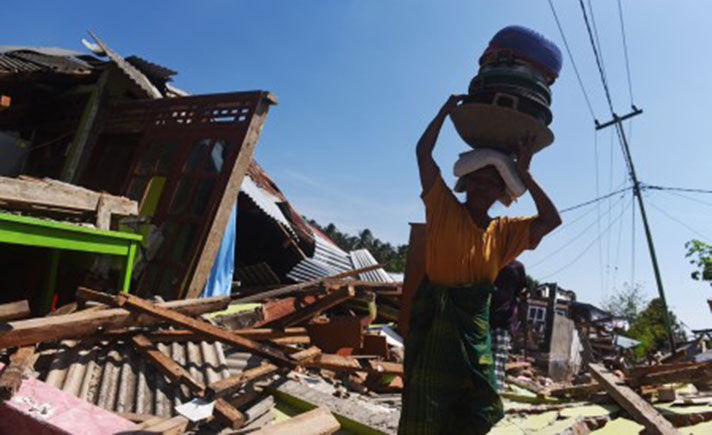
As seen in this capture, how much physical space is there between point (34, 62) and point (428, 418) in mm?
8634

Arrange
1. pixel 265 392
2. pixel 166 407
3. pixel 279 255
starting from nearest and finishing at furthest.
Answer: pixel 166 407
pixel 265 392
pixel 279 255

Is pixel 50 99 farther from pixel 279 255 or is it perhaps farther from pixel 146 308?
pixel 146 308

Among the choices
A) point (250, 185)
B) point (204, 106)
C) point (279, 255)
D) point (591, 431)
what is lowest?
point (591, 431)

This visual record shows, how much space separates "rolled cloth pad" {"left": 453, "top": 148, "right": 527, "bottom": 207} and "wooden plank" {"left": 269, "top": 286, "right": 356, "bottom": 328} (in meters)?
3.36

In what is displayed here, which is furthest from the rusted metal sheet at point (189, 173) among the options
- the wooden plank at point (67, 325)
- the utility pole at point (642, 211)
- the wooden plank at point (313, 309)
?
the utility pole at point (642, 211)

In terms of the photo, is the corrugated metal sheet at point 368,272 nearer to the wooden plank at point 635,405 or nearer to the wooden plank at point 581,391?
the wooden plank at point 581,391

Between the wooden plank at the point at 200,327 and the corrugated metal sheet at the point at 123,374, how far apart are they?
20cm

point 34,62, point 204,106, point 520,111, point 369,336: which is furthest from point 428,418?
point 34,62

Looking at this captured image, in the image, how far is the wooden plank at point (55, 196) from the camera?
399 centimetres

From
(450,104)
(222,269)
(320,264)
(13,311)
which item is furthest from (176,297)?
(450,104)

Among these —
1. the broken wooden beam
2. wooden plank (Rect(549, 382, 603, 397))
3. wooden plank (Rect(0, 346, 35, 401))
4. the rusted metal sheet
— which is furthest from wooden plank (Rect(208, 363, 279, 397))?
wooden plank (Rect(549, 382, 603, 397))

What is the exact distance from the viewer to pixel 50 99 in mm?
8930

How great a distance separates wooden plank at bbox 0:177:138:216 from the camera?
13.1 ft

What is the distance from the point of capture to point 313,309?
18.0ft
